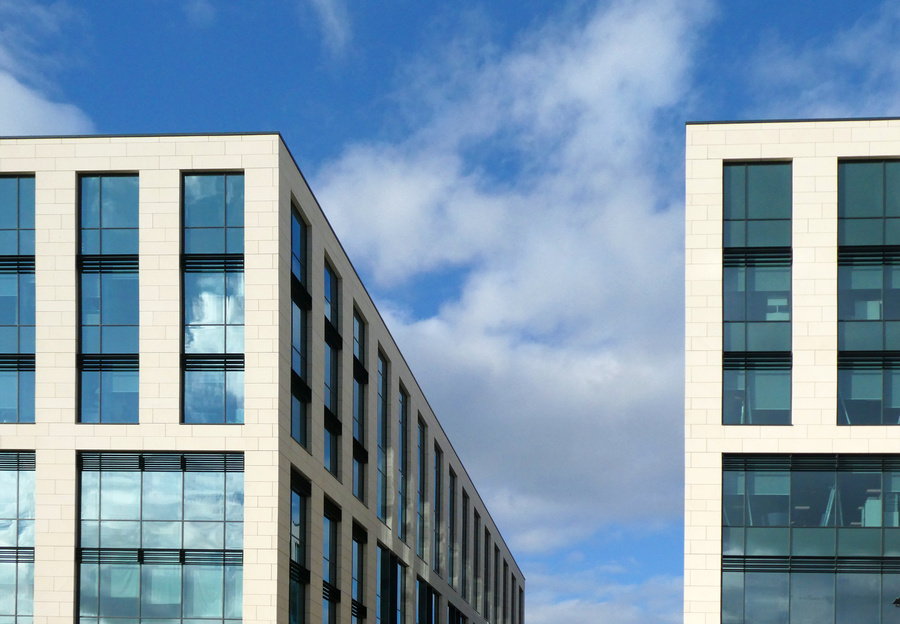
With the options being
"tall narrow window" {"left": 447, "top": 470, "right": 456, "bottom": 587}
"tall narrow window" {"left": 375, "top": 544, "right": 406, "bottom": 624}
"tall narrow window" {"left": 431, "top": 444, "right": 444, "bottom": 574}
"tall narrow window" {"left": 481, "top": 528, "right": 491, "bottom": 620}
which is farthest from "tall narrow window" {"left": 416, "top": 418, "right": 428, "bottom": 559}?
"tall narrow window" {"left": 481, "top": 528, "right": 491, "bottom": 620}

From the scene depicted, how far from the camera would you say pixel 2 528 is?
154 feet

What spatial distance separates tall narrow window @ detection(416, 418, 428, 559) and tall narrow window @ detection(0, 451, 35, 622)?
32286mm

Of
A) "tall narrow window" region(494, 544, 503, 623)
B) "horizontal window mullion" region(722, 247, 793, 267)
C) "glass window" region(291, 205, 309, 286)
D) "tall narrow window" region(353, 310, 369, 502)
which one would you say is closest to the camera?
"horizontal window mullion" region(722, 247, 793, 267)

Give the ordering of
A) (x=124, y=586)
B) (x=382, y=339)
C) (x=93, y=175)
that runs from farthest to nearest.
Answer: (x=382, y=339), (x=93, y=175), (x=124, y=586)

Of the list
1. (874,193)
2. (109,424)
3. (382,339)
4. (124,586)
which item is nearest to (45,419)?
(109,424)

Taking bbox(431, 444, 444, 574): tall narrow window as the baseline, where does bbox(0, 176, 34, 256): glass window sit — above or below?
above

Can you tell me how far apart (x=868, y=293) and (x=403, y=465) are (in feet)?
108

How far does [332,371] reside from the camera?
58.8m

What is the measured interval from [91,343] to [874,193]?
30473 mm

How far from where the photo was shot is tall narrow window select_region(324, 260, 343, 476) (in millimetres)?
57156

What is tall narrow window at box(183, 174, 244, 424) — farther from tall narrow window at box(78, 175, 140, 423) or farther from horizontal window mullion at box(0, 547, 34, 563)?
horizontal window mullion at box(0, 547, 34, 563)

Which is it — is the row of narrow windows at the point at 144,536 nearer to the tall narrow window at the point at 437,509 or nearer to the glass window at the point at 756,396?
the glass window at the point at 756,396

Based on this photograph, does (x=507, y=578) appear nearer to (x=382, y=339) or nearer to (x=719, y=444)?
(x=382, y=339)

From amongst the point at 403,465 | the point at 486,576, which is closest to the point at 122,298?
the point at 403,465
